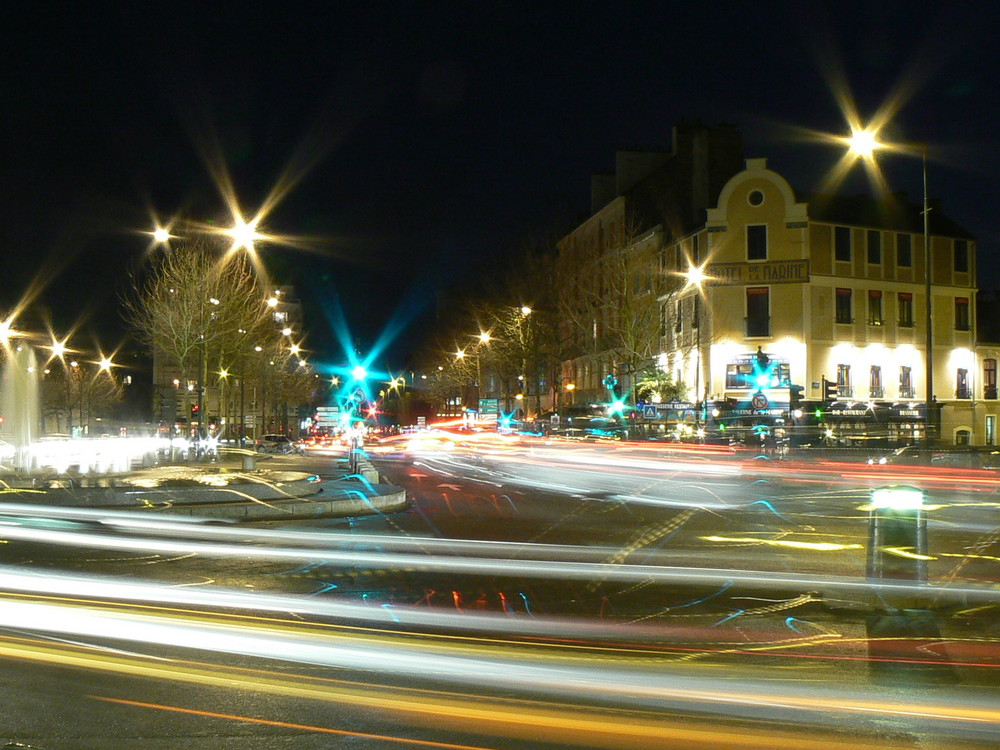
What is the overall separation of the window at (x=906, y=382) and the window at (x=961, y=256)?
23.9 ft

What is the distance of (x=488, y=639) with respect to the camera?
8930 millimetres

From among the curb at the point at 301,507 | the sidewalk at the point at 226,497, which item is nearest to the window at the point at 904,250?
the sidewalk at the point at 226,497

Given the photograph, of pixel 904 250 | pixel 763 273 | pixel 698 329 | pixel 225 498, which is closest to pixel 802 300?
pixel 763 273

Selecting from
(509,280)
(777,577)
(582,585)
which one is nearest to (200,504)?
(582,585)

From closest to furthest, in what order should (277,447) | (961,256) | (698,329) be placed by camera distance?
(698,329) → (961,256) → (277,447)

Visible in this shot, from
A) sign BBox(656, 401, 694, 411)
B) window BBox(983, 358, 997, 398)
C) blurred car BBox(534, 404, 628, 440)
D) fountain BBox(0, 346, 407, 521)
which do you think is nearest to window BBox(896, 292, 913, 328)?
window BBox(983, 358, 997, 398)

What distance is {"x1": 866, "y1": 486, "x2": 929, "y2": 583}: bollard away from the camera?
36.0 feet

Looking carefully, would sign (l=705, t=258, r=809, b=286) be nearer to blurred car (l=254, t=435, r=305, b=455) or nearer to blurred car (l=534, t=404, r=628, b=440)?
blurred car (l=534, t=404, r=628, b=440)

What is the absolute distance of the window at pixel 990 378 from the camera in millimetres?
59938

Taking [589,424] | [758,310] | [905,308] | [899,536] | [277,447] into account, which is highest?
[905,308]

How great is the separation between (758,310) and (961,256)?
14643mm

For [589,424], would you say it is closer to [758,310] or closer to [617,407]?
[617,407]

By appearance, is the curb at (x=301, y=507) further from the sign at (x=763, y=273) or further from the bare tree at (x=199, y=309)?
the sign at (x=763, y=273)

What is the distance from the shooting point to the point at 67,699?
7.20 m
